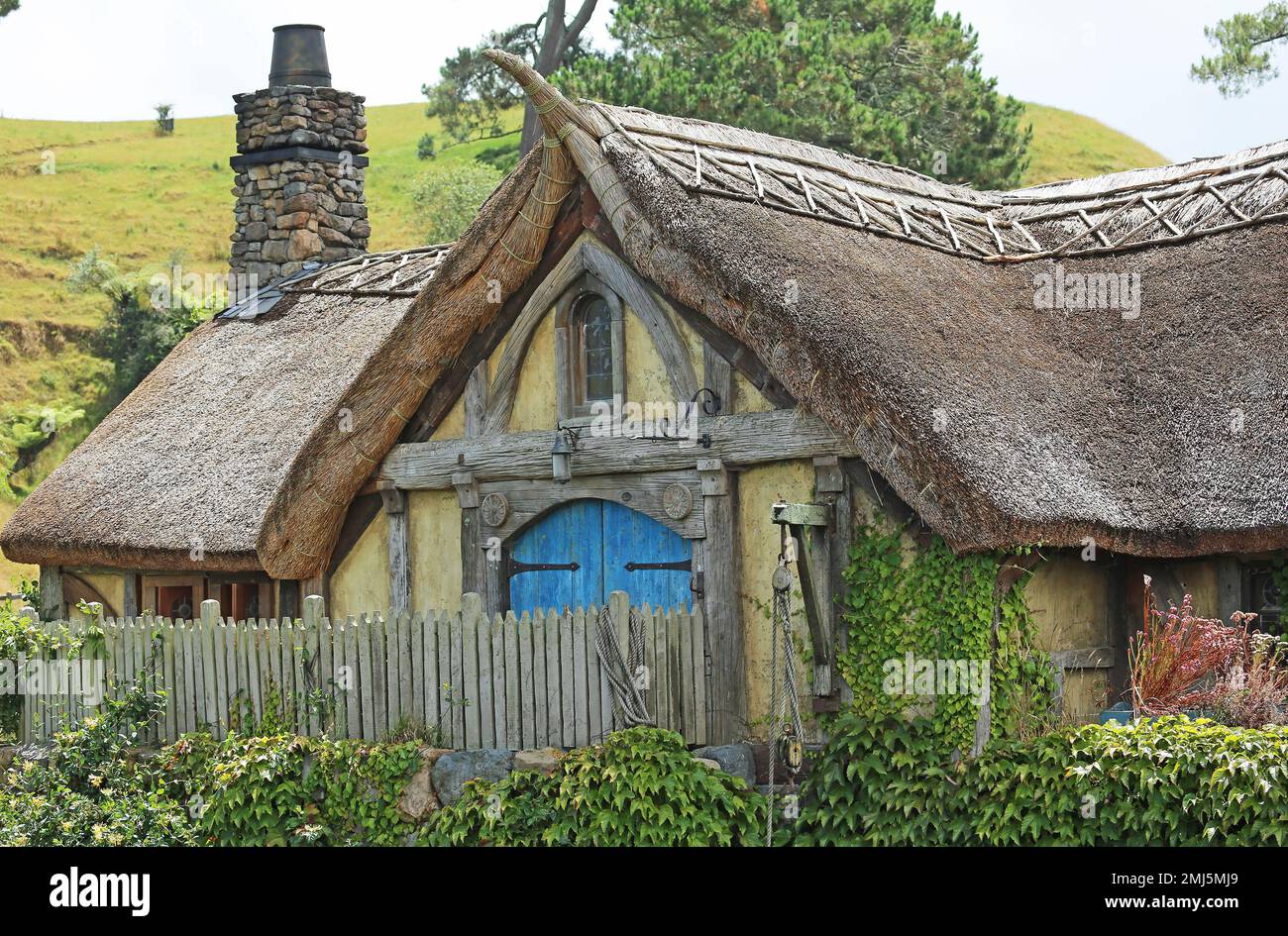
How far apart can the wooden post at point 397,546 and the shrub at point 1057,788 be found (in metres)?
3.97

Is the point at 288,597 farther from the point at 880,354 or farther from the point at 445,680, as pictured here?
the point at 880,354

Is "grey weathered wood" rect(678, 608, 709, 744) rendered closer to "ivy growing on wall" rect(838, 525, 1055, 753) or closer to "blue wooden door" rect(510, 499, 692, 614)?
"blue wooden door" rect(510, 499, 692, 614)

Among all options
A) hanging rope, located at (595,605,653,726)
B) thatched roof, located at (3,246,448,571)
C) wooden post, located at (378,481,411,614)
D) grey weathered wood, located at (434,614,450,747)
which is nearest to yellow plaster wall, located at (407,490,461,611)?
wooden post, located at (378,481,411,614)

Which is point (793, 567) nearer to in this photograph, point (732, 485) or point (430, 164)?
point (732, 485)

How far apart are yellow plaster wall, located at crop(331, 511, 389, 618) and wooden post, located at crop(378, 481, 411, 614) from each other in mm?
162

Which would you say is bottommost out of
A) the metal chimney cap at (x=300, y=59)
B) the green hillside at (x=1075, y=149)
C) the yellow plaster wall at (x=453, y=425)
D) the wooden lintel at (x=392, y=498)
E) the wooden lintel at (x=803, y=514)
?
the wooden lintel at (x=803, y=514)

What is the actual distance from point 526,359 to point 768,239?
2.24 m

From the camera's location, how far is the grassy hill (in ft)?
120

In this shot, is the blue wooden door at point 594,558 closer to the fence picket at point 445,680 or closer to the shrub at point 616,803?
the fence picket at point 445,680

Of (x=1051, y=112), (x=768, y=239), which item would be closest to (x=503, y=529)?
(x=768, y=239)

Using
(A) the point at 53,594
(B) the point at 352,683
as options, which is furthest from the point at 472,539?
(A) the point at 53,594

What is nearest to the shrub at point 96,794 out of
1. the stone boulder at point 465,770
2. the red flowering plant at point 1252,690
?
the stone boulder at point 465,770

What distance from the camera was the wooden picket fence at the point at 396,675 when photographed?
404 inches

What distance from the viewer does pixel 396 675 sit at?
10.8 meters
